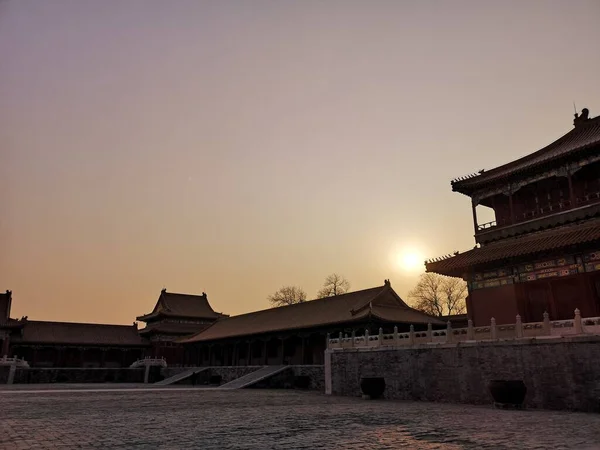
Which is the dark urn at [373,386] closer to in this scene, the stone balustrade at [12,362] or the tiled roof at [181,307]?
the stone balustrade at [12,362]

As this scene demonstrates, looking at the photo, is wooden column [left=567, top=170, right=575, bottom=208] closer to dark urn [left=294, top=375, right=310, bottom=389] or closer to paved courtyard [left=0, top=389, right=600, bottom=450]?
paved courtyard [left=0, top=389, right=600, bottom=450]

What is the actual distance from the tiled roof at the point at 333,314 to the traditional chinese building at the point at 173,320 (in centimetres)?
1160

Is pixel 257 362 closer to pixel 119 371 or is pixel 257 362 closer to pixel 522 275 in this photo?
pixel 119 371

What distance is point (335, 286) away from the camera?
7512cm

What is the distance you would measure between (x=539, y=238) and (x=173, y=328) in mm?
45060

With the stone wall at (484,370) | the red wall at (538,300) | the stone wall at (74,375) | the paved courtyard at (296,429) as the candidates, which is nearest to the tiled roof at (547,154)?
the red wall at (538,300)

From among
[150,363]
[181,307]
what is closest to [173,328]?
[181,307]

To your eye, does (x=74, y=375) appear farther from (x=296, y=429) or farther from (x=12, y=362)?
(x=296, y=429)

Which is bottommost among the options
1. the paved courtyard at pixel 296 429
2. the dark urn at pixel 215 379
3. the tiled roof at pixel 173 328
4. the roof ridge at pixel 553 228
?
the dark urn at pixel 215 379

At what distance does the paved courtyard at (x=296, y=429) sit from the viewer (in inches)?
323

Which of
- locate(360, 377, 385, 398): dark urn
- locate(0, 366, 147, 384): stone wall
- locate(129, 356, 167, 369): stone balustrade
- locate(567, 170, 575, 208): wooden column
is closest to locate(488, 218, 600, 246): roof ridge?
locate(567, 170, 575, 208): wooden column

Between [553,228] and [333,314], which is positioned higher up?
[553,228]

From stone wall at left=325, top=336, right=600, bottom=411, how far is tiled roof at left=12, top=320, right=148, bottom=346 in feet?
124

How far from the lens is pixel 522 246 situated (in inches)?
781
